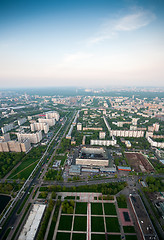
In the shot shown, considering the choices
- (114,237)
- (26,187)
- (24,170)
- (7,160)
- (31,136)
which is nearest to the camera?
(114,237)

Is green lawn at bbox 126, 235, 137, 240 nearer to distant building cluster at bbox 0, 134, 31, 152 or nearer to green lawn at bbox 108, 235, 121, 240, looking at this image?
green lawn at bbox 108, 235, 121, 240

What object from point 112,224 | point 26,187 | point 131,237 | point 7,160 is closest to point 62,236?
point 112,224

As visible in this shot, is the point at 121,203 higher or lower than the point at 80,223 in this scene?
higher

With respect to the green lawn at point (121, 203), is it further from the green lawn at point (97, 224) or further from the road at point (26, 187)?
the road at point (26, 187)

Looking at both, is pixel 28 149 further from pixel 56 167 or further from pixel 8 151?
pixel 56 167

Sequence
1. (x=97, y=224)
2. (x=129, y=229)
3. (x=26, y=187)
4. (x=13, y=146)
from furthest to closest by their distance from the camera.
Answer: (x=13, y=146)
(x=26, y=187)
(x=97, y=224)
(x=129, y=229)

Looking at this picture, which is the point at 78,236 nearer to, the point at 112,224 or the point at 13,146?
the point at 112,224

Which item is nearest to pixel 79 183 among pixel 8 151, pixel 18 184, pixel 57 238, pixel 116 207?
pixel 116 207
